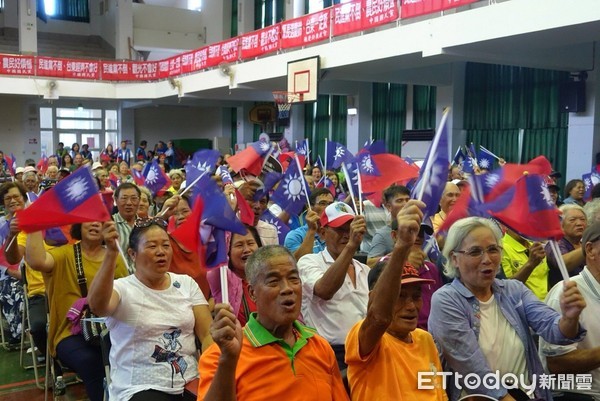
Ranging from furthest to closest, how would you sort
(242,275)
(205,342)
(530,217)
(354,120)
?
(354,120) → (242,275) → (205,342) → (530,217)

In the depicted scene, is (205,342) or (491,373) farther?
(205,342)

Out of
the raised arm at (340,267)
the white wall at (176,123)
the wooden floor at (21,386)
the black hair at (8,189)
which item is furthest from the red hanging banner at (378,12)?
the white wall at (176,123)

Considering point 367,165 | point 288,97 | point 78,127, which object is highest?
point 288,97

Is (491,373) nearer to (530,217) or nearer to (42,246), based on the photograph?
(530,217)

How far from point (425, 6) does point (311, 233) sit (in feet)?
20.8

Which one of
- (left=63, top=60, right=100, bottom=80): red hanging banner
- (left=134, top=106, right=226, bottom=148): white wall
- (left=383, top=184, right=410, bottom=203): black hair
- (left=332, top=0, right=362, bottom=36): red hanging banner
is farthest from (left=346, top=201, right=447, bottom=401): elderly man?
(left=134, top=106, right=226, bottom=148): white wall

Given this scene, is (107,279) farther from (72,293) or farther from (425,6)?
(425,6)

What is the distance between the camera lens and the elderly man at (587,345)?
2549mm

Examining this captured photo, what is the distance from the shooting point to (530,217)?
8.62ft

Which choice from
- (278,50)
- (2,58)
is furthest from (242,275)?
(2,58)

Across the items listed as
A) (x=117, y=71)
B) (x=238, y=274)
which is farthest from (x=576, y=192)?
(x=117, y=71)

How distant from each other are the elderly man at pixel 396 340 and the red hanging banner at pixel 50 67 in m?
17.5

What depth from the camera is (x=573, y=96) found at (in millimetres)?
10078

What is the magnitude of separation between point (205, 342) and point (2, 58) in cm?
1663
